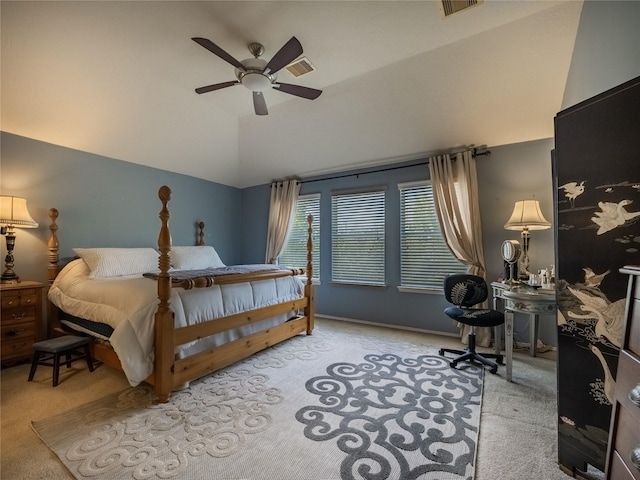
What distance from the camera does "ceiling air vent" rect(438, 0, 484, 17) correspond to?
2.08m

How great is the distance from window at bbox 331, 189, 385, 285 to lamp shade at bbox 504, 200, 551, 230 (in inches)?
65.7

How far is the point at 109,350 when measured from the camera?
7.82 ft

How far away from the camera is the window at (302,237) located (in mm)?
4727

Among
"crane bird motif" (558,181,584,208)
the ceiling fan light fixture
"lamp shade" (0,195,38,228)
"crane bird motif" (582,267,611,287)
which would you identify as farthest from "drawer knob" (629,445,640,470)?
"lamp shade" (0,195,38,228)

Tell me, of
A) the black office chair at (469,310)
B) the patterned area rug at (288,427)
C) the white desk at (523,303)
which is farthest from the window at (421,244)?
the patterned area rug at (288,427)

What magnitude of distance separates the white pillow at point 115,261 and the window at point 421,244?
3377mm

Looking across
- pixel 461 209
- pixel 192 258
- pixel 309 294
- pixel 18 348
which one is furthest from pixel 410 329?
pixel 18 348

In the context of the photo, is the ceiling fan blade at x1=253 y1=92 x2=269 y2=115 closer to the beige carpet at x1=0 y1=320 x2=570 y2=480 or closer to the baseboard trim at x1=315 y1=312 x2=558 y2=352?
the beige carpet at x1=0 y1=320 x2=570 y2=480

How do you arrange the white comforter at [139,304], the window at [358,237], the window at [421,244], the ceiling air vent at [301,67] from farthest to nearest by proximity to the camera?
the window at [358,237] → the window at [421,244] → the ceiling air vent at [301,67] → the white comforter at [139,304]

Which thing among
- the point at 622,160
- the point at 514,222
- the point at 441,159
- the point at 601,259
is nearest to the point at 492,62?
the point at 441,159

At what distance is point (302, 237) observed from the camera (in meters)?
4.93

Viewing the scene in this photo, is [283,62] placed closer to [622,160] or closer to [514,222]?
[622,160]

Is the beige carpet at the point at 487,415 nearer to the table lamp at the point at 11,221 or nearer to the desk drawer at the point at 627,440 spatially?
the desk drawer at the point at 627,440

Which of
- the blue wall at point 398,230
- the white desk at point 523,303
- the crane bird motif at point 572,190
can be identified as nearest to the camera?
the crane bird motif at point 572,190
